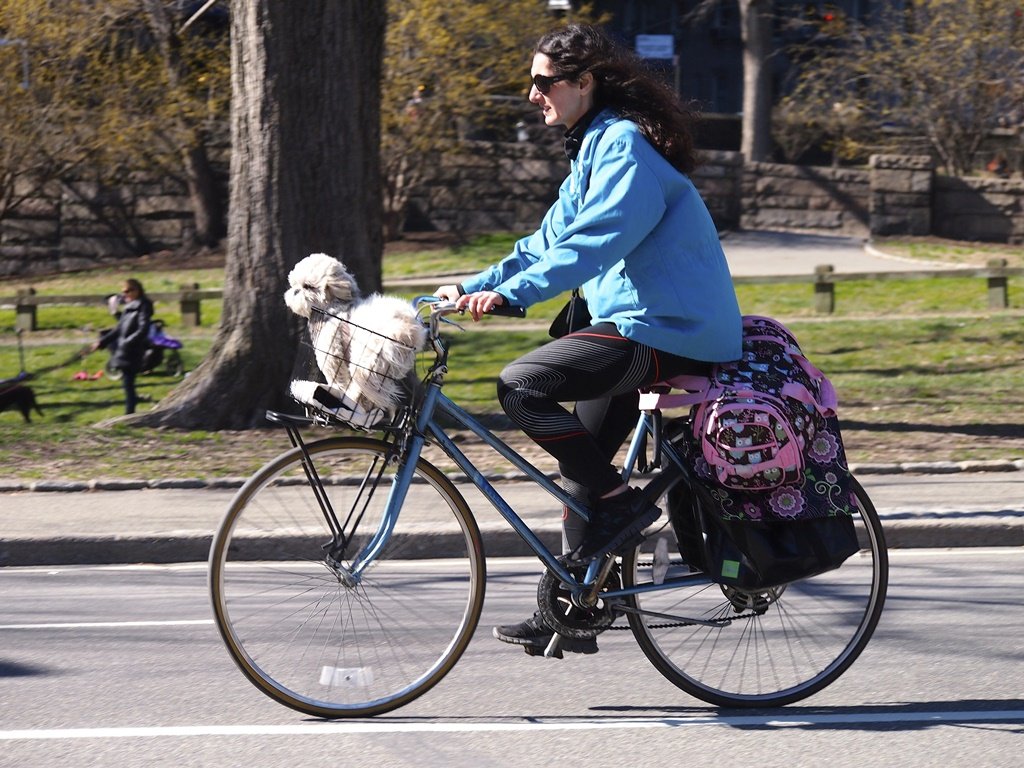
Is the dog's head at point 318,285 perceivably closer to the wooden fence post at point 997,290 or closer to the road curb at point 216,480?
the road curb at point 216,480

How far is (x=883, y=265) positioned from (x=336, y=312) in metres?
17.0

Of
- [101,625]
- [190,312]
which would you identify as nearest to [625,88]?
[101,625]

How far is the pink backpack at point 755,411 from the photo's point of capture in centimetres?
422

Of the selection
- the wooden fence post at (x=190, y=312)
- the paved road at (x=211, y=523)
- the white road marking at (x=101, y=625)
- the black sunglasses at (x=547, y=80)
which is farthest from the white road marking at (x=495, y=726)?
the wooden fence post at (x=190, y=312)

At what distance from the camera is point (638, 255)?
4160mm

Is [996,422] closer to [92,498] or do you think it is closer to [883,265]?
[92,498]

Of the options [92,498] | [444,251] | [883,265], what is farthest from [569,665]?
[444,251]

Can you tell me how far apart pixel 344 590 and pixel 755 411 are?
50.8 inches

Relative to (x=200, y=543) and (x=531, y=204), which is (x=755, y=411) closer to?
(x=200, y=543)

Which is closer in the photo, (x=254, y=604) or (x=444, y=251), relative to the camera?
(x=254, y=604)

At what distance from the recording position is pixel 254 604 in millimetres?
4363

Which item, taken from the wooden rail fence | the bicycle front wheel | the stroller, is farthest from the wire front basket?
the wooden rail fence

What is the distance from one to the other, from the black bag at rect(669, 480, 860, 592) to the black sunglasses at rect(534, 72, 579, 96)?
3.94ft

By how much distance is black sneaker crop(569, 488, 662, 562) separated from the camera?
428 cm
